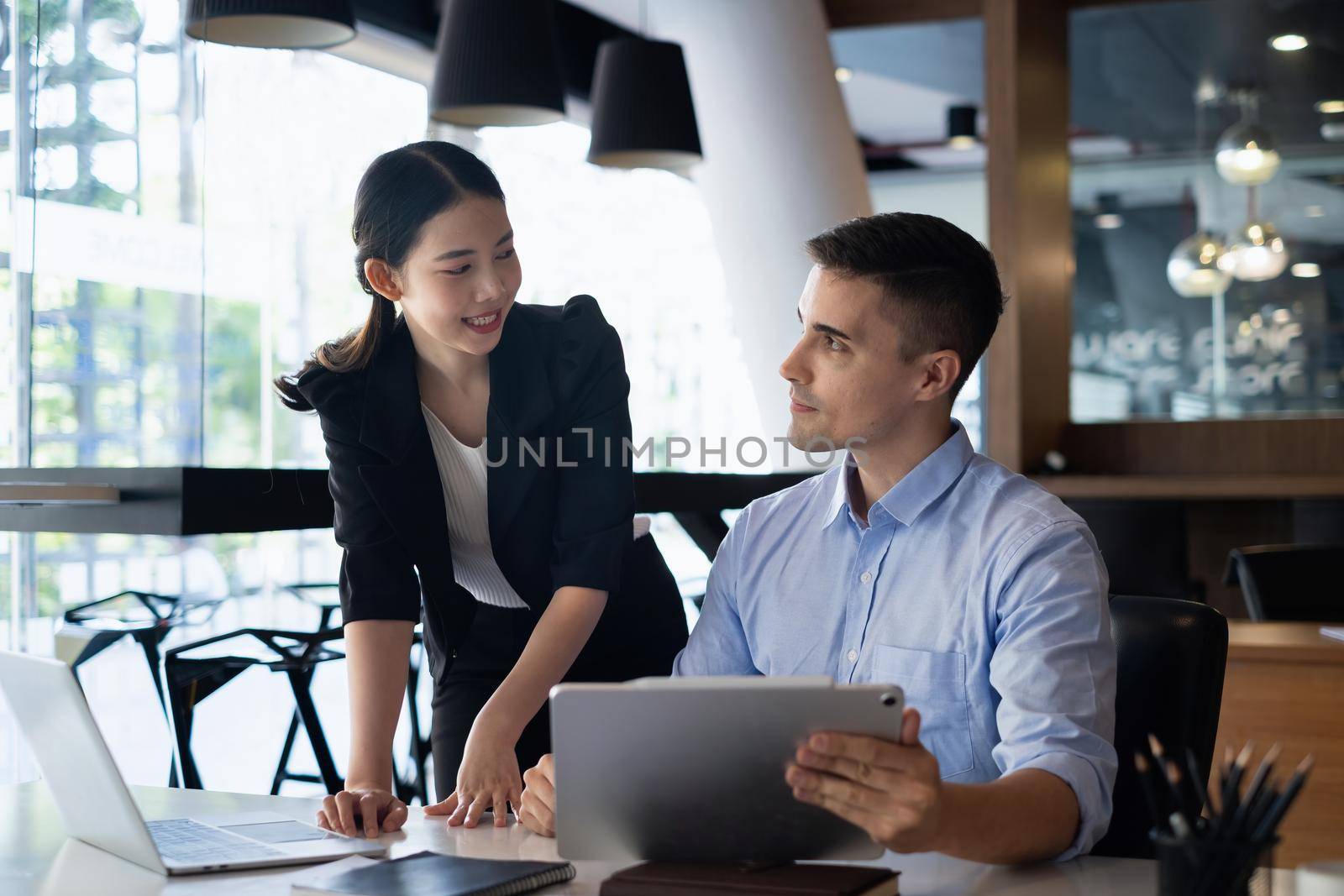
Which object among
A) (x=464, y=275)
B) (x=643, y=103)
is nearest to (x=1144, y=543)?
(x=643, y=103)

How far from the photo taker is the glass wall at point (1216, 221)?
18.5 feet

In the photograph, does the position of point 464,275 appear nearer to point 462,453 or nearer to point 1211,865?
point 462,453

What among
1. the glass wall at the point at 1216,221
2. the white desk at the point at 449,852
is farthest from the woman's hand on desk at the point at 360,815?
the glass wall at the point at 1216,221

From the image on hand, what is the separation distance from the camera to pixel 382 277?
67.1 inches

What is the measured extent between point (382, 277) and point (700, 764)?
95 cm

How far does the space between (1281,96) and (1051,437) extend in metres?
2.24

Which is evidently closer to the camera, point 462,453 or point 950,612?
point 950,612

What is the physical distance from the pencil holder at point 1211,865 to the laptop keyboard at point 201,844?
0.68 meters

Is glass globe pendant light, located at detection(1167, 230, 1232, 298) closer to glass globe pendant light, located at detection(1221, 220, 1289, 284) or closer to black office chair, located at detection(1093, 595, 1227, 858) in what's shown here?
glass globe pendant light, located at detection(1221, 220, 1289, 284)

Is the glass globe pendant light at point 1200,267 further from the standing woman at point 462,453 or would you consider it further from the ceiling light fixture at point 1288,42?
the standing woman at point 462,453

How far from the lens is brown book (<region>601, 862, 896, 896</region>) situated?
0.91 meters

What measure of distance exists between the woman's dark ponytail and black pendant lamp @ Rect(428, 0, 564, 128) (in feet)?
4.66

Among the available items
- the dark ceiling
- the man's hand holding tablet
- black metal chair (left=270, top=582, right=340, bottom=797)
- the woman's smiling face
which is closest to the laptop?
the man's hand holding tablet

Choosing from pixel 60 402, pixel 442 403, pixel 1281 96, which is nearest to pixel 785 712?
pixel 442 403
